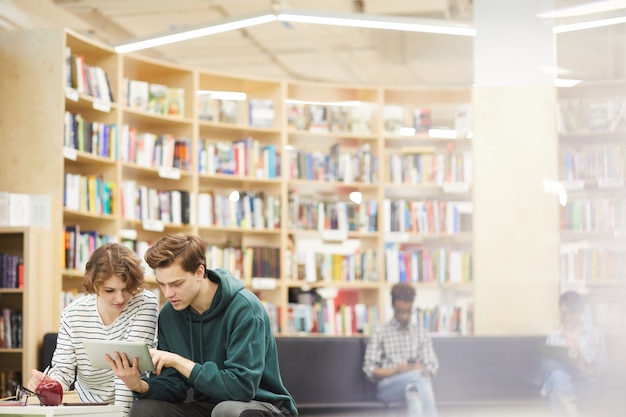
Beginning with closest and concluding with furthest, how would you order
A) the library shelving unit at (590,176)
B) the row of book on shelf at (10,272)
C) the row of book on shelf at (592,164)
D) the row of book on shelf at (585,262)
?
the row of book on shelf at (585,262)
the library shelving unit at (590,176)
the row of book on shelf at (592,164)
the row of book on shelf at (10,272)

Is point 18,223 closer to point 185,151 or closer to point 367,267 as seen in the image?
point 185,151

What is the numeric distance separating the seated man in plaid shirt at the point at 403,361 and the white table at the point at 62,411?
122 inches

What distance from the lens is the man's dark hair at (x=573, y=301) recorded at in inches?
202

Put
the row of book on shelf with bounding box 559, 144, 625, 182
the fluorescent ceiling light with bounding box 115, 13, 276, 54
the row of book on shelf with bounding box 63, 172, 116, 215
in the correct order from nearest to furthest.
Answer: the row of book on shelf with bounding box 559, 144, 625, 182 < the row of book on shelf with bounding box 63, 172, 116, 215 < the fluorescent ceiling light with bounding box 115, 13, 276, 54

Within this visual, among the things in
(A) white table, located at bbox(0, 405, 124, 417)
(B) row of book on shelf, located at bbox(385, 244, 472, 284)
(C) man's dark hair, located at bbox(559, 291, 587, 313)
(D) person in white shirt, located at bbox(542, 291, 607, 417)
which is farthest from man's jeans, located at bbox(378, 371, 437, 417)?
(A) white table, located at bbox(0, 405, 124, 417)

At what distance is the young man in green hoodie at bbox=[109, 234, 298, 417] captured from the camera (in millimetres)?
2871

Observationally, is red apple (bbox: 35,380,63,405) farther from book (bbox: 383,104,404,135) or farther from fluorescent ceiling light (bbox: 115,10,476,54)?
book (bbox: 383,104,404,135)

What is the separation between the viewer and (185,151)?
23.3 feet

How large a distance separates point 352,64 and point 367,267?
450 centimetres

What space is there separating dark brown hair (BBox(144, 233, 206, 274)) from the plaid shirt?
2.88 m

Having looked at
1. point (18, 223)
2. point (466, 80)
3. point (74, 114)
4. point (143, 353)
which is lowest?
point (143, 353)

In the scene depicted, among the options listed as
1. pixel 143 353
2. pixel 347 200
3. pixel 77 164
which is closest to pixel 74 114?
pixel 77 164

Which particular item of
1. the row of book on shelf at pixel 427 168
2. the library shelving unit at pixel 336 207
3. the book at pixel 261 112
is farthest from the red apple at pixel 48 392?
the row of book on shelf at pixel 427 168

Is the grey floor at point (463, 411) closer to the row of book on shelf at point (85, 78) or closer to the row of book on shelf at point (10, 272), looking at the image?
the row of book on shelf at point (10, 272)
